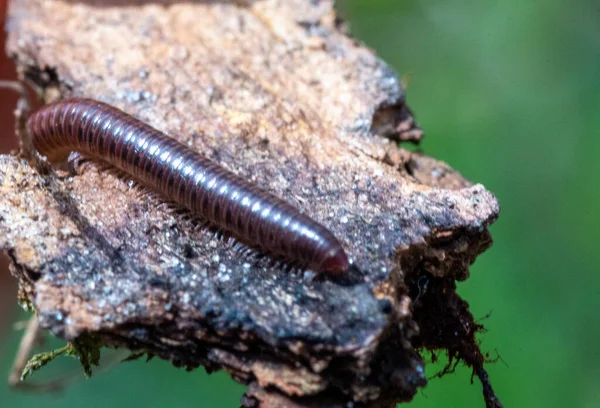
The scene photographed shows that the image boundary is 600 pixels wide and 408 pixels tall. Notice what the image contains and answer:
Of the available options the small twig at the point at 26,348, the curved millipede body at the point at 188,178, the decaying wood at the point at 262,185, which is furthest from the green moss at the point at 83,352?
the small twig at the point at 26,348

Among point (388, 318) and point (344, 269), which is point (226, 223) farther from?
point (388, 318)

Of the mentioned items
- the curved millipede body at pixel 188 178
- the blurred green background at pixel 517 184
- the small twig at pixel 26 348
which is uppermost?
the blurred green background at pixel 517 184

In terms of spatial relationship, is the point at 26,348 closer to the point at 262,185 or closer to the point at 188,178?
the point at 188,178

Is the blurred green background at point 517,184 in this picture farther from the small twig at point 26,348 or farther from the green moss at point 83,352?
the green moss at point 83,352

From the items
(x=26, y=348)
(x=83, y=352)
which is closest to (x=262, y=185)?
(x=83, y=352)

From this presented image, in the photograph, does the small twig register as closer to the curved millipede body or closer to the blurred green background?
the blurred green background

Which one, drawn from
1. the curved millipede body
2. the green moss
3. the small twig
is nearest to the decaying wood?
the curved millipede body

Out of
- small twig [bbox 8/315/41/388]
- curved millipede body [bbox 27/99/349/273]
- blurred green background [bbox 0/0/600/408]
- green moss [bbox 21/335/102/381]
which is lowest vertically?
small twig [bbox 8/315/41/388]
